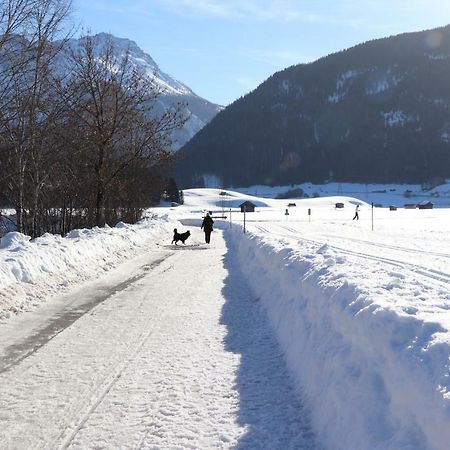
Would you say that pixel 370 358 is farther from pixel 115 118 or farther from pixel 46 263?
pixel 115 118

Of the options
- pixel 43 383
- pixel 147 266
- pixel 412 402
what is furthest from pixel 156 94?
pixel 412 402

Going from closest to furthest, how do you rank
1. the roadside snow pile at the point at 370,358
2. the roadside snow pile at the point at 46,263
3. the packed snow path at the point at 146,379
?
the roadside snow pile at the point at 370,358
the packed snow path at the point at 146,379
the roadside snow pile at the point at 46,263

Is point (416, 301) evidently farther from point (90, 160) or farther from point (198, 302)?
point (90, 160)

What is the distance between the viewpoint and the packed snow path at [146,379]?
4.64 metres

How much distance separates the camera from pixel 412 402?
144 inches

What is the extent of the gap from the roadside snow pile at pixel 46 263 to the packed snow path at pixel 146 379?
1.95 feet

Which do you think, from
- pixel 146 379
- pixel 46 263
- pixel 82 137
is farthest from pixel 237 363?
pixel 82 137

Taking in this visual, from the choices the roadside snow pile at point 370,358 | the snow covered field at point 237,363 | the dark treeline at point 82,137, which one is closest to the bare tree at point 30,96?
the dark treeline at point 82,137

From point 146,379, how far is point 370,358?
2.56 meters

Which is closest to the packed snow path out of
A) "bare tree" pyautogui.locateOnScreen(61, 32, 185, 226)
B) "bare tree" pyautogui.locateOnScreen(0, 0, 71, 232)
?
"bare tree" pyautogui.locateOnScreen(0, 0, 71, 232)

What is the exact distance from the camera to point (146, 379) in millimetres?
6055

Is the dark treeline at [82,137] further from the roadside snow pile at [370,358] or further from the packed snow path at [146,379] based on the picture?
the roadside snow pile at [370,358]

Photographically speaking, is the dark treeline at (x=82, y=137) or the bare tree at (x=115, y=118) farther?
the bare tree at (x=115, y=118)

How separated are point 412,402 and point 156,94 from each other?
24017 mm
